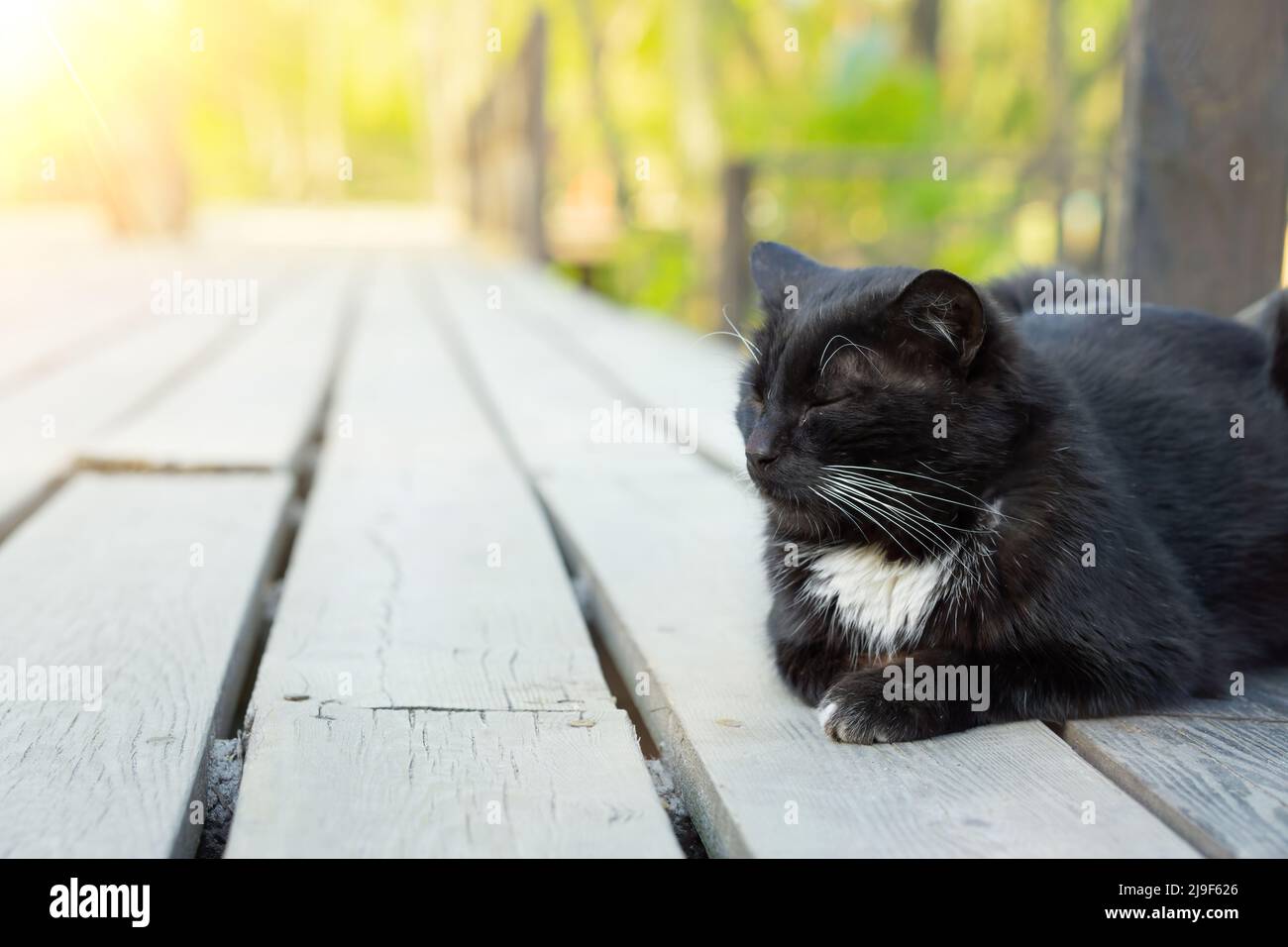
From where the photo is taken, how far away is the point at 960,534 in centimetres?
174

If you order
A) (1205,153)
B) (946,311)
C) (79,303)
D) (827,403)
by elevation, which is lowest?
(827,403)

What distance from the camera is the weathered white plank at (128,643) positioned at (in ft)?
4.13

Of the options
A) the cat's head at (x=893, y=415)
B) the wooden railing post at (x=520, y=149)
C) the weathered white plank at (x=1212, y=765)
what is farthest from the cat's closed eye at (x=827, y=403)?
Answer: the wooden railing post at (x=520, y=149)

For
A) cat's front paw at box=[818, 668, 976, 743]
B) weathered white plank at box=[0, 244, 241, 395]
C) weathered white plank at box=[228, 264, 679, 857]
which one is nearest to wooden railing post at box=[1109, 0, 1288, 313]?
weathered white plank at box=[228, 264, 679, 857]

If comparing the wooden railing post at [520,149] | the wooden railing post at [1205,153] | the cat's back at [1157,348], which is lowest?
the cat's back at [1157,348]

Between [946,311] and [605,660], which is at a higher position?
[946,311]

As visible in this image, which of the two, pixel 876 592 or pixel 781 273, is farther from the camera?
pixel 781 273

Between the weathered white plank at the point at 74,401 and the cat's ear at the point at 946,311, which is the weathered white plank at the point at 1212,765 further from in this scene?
the weathered white plank at the point at 74,401

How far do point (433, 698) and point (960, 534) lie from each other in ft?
2.47

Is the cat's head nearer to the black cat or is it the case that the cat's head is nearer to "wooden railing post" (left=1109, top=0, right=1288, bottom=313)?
the black cat

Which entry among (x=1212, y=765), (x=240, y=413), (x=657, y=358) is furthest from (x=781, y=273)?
(x=657, y=358)

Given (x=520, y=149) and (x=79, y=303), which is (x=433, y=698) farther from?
(x=520, y=149)

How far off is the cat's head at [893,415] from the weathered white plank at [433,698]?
42 centimetres
